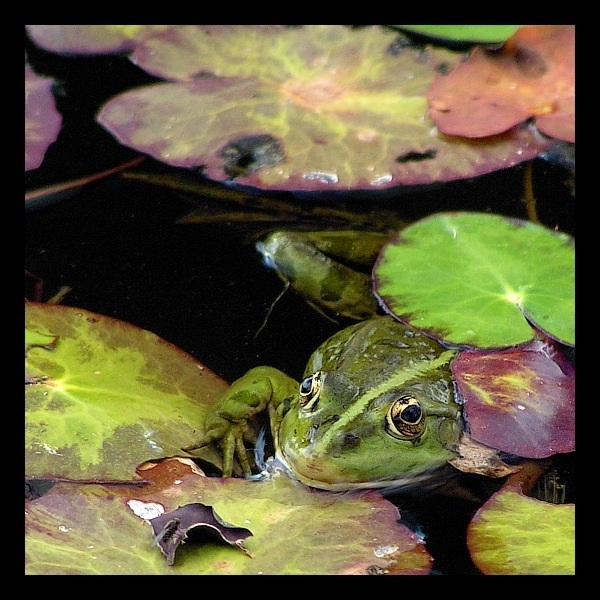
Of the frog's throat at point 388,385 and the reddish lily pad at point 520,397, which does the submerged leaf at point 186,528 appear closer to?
the frog's throat at point 388,385

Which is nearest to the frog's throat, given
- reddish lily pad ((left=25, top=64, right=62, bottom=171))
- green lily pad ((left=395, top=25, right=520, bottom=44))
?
reddish lily pad ((left=25, top=64, right=62, bottom=171))

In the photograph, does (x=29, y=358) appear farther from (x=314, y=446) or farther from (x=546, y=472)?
(x=546, y=472)

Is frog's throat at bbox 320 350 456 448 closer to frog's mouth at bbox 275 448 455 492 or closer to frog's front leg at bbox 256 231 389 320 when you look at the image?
frog's mouth at bbox 275 448 455 492

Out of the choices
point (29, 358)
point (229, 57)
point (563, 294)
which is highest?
point (229, 57)

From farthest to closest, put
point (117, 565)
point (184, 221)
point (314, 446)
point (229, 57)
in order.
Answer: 1. point (229, 57)
2. point (184, 221)
3. point (314, 446)
4. point (117, 565)

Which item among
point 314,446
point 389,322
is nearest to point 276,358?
point 389,322

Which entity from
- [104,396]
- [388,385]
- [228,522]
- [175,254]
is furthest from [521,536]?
[175,254]

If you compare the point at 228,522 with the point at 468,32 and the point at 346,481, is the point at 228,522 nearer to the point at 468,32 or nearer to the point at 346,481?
the point at 346,481
